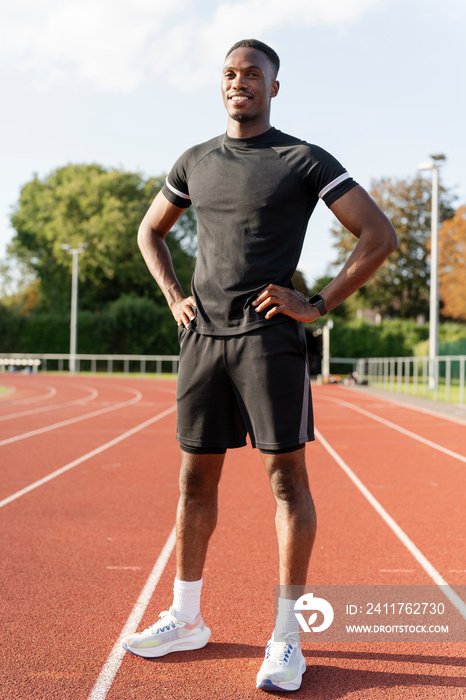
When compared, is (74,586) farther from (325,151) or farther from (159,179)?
(159,179)

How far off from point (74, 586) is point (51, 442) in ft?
21.0

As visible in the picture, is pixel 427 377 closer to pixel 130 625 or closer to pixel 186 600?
pixel 130 625

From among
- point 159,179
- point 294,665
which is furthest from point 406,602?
point 159,179

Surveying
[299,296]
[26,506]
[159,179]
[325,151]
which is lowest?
[26,506]

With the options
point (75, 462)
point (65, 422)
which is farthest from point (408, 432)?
point (65, 422)

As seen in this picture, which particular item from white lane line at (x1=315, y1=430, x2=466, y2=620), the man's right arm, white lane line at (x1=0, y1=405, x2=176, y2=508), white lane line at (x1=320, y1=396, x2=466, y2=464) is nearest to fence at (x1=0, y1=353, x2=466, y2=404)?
white lane line at (x1=320, y1=396, x2=466, y2=464)

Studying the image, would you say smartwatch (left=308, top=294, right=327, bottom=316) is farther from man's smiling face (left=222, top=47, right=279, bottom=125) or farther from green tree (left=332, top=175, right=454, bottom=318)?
green tree (left=332, top=175, right=454, bottom=318)

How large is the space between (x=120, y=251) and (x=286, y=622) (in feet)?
153

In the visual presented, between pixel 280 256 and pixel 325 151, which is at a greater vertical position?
pixel 325 151

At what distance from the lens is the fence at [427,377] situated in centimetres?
1791

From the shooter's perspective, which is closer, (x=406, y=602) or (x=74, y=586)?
(x=406, y=602)

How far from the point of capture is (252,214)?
2545 millimetres

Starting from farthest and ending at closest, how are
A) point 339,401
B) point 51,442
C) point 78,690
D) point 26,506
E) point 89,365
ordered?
point 89,365
point 339,401
point 51,442
point 26,506
point 78,690

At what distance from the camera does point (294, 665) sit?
251cm
